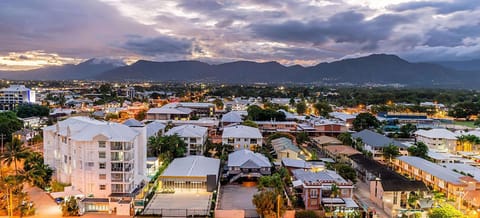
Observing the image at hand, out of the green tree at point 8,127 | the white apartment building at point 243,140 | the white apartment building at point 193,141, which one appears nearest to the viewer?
the white apartment building at point 193,141

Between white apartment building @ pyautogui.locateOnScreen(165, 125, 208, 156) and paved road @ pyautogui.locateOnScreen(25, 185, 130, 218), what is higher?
white apartment building @ pyautogui.locateOnScreen(165, 125, 208, 156)

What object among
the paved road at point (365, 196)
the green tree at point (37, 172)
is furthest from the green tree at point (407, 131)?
the green tree at point (37, 172)

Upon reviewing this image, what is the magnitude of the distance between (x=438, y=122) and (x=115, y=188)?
237 ft

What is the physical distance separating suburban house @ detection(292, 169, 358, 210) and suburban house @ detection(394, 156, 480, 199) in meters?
9.38

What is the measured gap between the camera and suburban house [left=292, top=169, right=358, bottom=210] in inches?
1063

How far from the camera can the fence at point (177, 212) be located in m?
25.7

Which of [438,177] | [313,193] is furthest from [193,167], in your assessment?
[438,177]

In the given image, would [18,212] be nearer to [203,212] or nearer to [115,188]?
[115,188]

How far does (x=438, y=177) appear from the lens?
1271 inches

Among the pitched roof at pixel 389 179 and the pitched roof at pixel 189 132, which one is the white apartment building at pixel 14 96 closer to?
the pitched roof at pixel 189 132

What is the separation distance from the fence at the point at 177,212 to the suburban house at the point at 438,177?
21.2 meters

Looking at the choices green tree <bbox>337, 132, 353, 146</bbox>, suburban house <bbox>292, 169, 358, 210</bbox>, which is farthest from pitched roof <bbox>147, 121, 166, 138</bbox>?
green tree <bbox>337, 132, 353, 146</bbox>

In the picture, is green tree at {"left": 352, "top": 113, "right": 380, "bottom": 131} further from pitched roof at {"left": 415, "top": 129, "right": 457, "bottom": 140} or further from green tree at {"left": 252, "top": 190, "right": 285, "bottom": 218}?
green tree at {"left": 252, "top": 190, "right": 285, "bottom": 218}

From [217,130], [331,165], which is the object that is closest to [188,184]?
[331,165]
